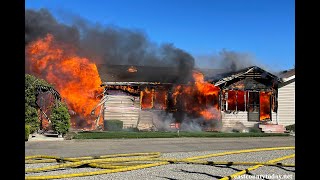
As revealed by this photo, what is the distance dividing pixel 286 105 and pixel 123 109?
1204 centimetres

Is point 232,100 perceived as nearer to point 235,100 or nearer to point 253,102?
point 235,100

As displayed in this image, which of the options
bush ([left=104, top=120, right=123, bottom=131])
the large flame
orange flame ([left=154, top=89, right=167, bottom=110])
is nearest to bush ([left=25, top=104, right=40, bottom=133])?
the large flame

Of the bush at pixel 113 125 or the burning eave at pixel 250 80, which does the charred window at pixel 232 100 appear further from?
the bush at pixel 113 125

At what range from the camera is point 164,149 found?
1279cm

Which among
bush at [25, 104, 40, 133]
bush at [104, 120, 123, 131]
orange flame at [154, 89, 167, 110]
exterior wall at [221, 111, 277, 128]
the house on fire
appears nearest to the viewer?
bush at [25, 104, 40, 133]

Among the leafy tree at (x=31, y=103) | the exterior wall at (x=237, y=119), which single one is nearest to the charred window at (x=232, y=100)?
the exterior wall at (x=237, y=119)

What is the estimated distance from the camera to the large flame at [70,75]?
70.7 feet

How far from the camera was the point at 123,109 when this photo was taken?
22.0m

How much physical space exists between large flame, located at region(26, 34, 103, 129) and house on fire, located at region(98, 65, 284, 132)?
3.03ft

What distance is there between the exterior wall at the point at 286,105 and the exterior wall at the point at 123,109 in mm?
10574

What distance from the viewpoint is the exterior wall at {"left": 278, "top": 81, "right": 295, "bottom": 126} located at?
23.9 metres

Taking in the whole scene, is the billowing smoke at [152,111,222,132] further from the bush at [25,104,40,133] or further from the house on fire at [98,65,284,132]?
the bush at [25,104,40,133]
